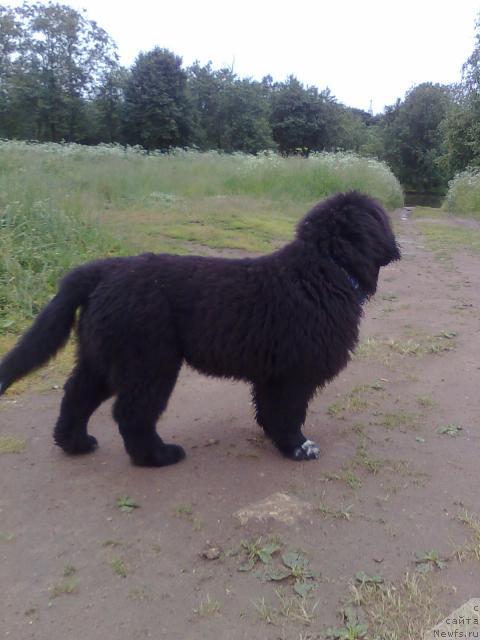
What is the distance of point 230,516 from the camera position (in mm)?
3158

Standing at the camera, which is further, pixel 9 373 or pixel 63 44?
pixel 63 44

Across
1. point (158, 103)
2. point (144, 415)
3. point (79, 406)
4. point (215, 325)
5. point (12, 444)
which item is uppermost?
point (158, 103)

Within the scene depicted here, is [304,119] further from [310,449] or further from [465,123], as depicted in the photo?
[310,449]

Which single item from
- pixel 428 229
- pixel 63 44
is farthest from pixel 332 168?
pixel 63 44

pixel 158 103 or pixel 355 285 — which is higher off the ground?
pixel 158 103

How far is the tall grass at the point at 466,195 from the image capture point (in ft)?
79.2

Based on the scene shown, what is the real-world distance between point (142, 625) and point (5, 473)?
5.50ft

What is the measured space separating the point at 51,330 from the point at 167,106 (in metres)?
45.7

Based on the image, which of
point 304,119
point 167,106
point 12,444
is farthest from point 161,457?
point 304,119

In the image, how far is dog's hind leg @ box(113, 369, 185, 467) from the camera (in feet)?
11.2

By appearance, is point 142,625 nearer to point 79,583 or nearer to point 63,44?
point 79,583

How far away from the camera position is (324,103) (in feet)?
171

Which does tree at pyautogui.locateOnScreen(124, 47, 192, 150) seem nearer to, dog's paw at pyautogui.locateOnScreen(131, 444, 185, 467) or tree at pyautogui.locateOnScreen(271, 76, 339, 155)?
tree at pyautogui.locateOnScreen(271, 76, 339, 155)

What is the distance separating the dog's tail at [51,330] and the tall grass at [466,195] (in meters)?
22.2
